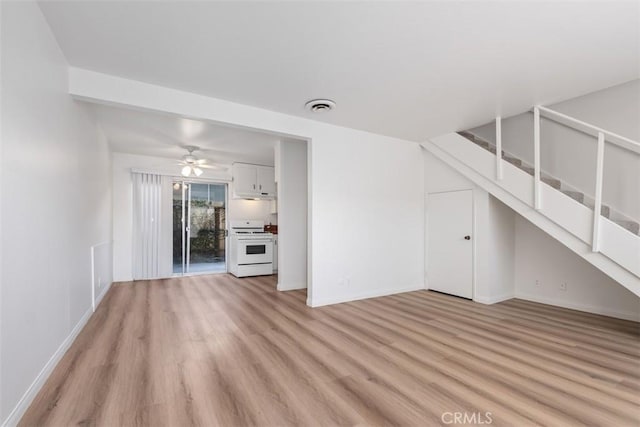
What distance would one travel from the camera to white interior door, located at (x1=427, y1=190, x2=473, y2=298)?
4461 millimetres

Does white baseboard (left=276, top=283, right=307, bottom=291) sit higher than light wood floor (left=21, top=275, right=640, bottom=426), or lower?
lower

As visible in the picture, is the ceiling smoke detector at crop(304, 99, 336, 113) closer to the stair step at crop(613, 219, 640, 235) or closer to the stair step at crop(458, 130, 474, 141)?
the stair step at crop(458, 130, 474, 141)

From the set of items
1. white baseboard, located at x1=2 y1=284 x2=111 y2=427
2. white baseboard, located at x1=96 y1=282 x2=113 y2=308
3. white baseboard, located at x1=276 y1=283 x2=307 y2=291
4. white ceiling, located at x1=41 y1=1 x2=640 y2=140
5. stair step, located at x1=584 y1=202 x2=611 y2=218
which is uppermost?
white ceiling, located at x1=41 y1=1 x2=640 y2=140

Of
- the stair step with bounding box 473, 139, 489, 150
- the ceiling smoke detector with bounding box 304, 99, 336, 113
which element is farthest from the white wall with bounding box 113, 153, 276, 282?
the stair step with bounding box 473, 139, 489, 150

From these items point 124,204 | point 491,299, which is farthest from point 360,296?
point 124,204

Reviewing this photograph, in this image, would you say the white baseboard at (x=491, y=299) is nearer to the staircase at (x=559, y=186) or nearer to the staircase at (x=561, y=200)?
the staircase at (x=561, y=200)

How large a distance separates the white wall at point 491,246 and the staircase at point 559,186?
0.55 metres

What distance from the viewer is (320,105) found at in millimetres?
3438

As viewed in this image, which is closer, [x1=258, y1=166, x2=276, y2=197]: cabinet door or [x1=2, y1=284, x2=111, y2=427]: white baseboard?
[x1=2, y1=284, x2=111, y2=427]: white baseboard

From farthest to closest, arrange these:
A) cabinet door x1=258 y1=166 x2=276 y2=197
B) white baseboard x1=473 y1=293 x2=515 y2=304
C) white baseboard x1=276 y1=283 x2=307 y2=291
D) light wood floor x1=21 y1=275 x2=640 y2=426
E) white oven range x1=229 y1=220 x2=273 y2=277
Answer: cabinet door x1=258 y1=166 x2=276 y2=197, white oven range x1=229 y1=220 x2=273 y2=277, white baseboard x1=276 y1=283 x2=307 y2=291, white baseboard x1=473 y1=293 x2=515 y2=304, light wood floor x1=21 y1=275 x2=640 y2=426

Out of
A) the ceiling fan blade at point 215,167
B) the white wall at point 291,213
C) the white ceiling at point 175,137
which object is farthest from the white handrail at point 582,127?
the ceiling fan blade at point 215,167

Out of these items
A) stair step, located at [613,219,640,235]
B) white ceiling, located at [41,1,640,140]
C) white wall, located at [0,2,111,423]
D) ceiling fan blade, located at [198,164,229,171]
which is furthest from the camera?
ceiling fan blade, located at [198,164,229,171]

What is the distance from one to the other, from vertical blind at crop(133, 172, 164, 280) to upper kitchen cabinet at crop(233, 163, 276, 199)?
1591mm

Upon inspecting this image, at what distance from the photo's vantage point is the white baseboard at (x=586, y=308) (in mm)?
3367
